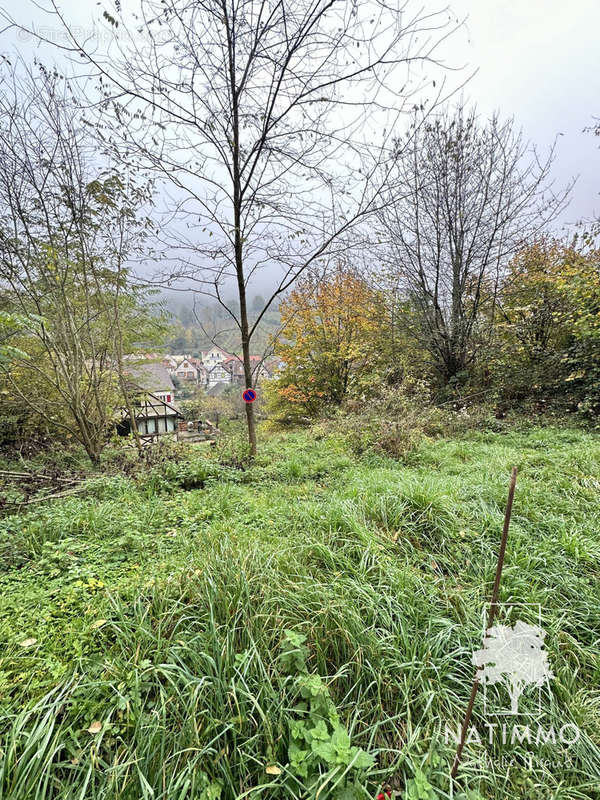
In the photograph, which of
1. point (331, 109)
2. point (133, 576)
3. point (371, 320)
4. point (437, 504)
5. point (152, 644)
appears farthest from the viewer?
point (371, 320)

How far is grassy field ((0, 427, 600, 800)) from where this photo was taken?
101 cm

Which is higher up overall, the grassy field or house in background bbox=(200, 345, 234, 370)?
house in background bbox=(200, 345, 234, 370)

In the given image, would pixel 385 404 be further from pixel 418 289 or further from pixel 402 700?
pixel 402 700

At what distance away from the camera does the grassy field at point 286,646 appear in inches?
39.9

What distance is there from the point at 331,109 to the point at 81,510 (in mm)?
4778

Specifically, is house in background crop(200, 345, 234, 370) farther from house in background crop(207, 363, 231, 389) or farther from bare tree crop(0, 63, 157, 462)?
bare tree crop(0, 63, 157, 462)

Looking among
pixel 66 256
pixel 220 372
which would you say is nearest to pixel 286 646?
pixel 66 256

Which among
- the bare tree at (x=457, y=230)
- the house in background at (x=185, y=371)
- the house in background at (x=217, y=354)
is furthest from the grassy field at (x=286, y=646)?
the house in background at (x=185, y=371)

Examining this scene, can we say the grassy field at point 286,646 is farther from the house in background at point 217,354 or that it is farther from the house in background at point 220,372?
the house in background at point 220,372

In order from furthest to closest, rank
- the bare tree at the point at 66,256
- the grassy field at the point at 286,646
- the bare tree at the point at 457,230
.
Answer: the bare tree at the point at 457,230, the bare tree at the point at 66,256, the grassy field at the point at 286,646

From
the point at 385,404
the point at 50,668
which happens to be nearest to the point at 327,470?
the point at 385,404

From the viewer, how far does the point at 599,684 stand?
131 centimetres

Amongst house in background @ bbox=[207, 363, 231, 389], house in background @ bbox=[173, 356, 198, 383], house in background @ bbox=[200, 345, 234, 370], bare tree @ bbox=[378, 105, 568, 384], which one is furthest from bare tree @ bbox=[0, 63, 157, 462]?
house in background @ bbox=[173, 356, 198, 383]

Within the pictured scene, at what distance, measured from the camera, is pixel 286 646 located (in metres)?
1.36
